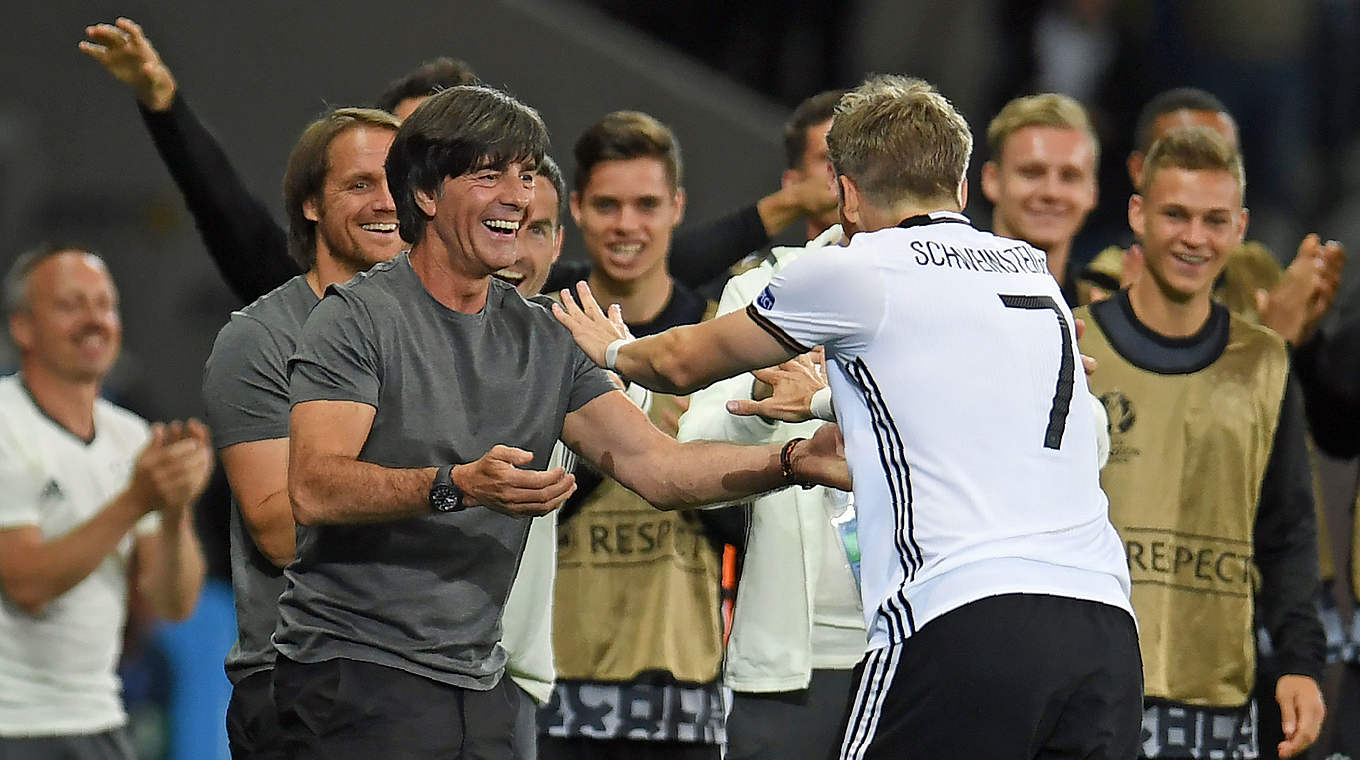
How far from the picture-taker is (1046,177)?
211 inches

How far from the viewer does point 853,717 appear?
330 centimetres

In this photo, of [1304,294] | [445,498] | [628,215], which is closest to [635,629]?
[628,215]

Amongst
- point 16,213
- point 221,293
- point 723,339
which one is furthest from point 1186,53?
point 723,339

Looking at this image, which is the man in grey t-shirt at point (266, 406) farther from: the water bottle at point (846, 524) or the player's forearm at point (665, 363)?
the water bottle at point (846, 524)

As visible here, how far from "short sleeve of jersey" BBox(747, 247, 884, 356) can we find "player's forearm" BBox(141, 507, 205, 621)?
2719 millimetres

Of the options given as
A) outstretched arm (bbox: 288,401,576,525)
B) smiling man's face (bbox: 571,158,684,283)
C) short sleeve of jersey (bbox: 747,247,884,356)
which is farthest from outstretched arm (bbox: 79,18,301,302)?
short sleeve of jersey (bbox: 747,247,884,356)

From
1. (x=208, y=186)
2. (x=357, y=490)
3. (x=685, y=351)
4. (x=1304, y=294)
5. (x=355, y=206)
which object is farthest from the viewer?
(x=1304, y=294)

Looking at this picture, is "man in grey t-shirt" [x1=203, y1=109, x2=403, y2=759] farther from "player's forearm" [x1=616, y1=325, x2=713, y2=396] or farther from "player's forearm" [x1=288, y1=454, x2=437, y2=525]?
"player's forearm" [x1=616, y1=325, x2=713, y2=396]

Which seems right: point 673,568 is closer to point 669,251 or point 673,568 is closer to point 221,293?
point 669,251

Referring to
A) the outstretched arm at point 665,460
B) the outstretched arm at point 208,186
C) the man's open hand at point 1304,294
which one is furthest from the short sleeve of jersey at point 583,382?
the man's open hand at point 1304,294

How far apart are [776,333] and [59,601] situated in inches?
116

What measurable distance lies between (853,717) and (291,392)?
1128mm

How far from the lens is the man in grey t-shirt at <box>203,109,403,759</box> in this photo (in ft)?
12.5

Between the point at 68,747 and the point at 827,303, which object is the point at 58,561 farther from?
the point at 827,303
